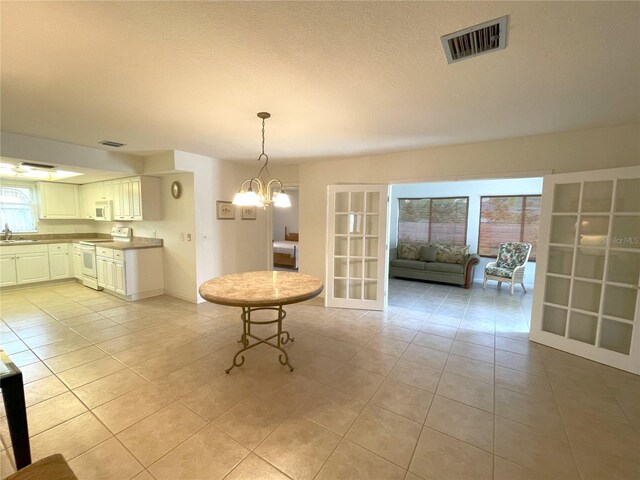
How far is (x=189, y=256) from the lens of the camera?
14.7 feet

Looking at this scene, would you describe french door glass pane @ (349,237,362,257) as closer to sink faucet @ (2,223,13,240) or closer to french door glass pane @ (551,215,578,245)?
french door glass pane @ (551,215,578,245)

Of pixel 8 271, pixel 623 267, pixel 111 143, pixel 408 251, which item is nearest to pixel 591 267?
pixel 623 267

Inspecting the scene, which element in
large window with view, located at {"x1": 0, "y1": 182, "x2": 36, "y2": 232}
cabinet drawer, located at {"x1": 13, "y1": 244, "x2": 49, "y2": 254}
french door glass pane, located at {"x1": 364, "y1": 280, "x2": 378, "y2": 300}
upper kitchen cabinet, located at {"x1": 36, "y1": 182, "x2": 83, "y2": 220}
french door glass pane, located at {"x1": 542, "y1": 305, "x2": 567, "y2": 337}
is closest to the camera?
french door glass pane, located at {"x1": 542, "y1": 305, "x2": 567, "y2": 337}

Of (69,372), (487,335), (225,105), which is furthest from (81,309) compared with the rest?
(487,335)

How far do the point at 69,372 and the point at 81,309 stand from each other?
6.82ft

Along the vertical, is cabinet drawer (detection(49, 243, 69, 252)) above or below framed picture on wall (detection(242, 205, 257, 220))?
below

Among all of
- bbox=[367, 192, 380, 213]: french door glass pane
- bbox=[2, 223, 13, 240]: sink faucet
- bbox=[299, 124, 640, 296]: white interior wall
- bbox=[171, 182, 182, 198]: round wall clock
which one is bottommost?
bbox=[2, 223, 13, 240]: sink faucet

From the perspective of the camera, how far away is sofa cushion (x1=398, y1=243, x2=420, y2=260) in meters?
6.51

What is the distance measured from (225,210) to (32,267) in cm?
379

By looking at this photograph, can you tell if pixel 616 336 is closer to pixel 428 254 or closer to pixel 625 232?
pixel 625 232

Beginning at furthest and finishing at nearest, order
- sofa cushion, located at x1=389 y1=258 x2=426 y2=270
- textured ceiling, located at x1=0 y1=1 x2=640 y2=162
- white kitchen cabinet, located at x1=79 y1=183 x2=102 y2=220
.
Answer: sofa cushion, located at x1=389 y1=258 x2=426 y2=270
white kitchen cabinet, located at x1=79 y1=183 x2=102 y2=220
textured ceiling, located at x1=0 y1=1 x2=640 y2=162

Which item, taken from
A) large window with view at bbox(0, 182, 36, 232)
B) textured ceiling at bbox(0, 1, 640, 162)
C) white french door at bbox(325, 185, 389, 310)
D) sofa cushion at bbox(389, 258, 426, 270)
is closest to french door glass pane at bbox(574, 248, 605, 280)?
textured ceiling at bbox(0, 1, 640, 162)

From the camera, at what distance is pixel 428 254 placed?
6289mm

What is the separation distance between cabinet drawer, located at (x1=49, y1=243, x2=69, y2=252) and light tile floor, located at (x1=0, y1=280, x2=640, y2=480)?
2513mm
